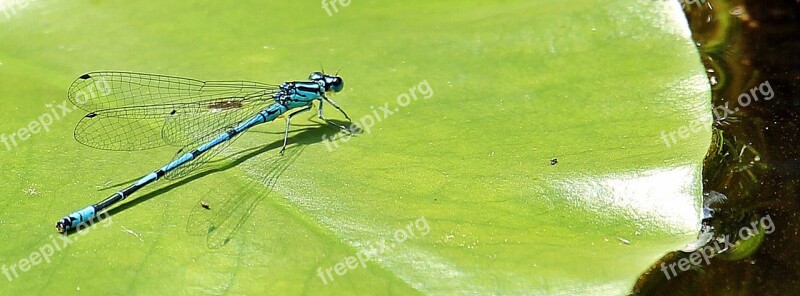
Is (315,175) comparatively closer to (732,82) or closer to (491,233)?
(491,233)

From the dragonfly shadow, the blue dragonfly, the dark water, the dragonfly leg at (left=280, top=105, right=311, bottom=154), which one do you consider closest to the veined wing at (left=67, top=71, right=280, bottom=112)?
the blue dragonfly

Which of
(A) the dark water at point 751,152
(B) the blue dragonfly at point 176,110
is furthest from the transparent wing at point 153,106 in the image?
(A) the dark water at point 751,152

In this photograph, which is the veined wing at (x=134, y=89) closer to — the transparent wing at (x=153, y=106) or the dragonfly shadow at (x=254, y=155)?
the transparent wing at (x=153, y=106)

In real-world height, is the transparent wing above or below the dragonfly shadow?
above

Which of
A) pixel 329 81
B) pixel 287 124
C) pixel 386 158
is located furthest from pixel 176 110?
pixel 386 158

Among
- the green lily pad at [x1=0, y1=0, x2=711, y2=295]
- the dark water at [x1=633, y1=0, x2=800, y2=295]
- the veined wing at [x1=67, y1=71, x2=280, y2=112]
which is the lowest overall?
the dark water at [x1=633, y1=0, x2=800, y2=295]

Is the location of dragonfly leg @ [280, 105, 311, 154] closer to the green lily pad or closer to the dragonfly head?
the green lily pad

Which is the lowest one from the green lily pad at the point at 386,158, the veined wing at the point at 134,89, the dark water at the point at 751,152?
the dark water at the point at 751,152
